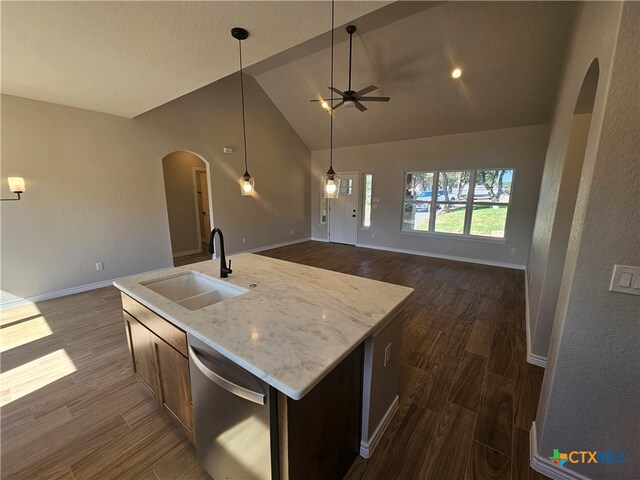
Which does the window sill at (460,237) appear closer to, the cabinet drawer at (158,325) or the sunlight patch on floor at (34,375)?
the cabinet drawer at (158,325)

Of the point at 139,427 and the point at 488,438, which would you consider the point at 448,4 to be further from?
the point at 139,427

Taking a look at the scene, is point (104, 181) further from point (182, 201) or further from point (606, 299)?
point (606, 299)

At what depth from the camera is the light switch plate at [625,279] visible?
1054mm

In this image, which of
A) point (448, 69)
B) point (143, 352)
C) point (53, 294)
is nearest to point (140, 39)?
point (143, 352)

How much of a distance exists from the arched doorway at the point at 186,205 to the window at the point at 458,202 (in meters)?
4.72

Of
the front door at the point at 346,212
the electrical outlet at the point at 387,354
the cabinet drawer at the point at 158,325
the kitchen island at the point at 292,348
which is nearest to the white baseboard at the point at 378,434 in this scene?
the kitchen island at the point at 292,348

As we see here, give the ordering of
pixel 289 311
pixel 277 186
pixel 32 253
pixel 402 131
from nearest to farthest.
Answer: pixel 289 311 → pixel 32 253 → pixel 402 131 → pixel 277 186

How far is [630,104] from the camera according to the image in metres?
1.00

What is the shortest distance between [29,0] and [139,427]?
281 centimetres

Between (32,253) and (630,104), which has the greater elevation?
(630,104)

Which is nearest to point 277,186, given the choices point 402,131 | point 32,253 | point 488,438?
point 402,131

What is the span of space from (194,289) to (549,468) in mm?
2400

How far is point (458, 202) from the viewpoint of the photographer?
548cm

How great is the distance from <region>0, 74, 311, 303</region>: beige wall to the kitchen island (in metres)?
2.99
